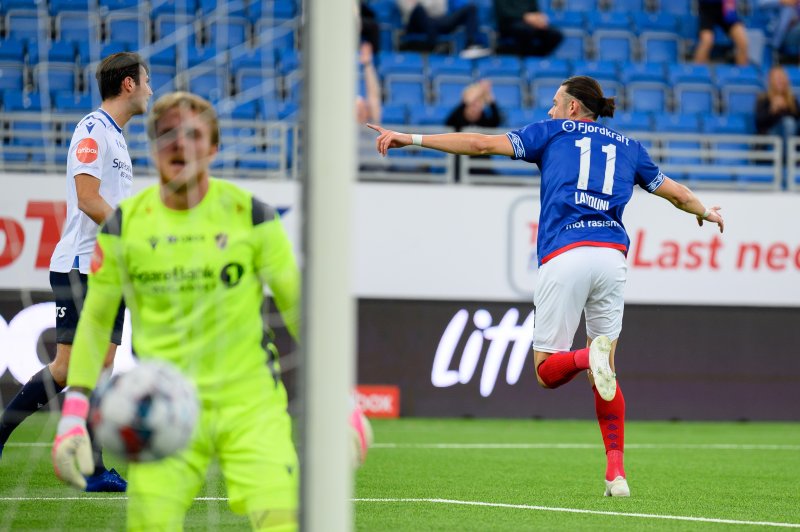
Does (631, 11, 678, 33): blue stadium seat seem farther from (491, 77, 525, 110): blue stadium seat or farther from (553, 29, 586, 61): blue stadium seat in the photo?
(491, 77, 525, 110): blue stadium seat

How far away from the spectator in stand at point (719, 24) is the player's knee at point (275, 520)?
13.4 meters

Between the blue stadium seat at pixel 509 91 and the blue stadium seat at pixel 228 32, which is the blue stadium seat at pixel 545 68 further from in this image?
the blue stadium seat at pixel 228 32

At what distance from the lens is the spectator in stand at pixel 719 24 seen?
52.9 feet

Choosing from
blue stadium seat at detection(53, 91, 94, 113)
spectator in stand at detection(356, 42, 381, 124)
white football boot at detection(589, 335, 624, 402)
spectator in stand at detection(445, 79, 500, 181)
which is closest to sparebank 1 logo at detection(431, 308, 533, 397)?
spectator in stand at detection(445, 79, 500, 181)

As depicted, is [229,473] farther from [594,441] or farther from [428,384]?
[428,384]

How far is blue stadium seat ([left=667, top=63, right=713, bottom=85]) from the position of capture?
617 inches

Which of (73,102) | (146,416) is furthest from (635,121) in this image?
(146,416)

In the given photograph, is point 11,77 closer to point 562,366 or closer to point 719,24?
point 562,366

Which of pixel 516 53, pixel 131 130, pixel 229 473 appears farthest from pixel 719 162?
pixel 229 473

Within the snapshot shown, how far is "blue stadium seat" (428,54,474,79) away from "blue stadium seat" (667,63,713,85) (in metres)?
2.56

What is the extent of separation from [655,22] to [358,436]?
45.6 ft

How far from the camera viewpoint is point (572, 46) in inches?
640

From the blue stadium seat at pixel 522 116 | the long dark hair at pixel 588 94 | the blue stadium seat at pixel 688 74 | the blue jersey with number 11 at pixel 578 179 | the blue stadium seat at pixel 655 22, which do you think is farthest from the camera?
the blue stadium seat at pixel 655 22

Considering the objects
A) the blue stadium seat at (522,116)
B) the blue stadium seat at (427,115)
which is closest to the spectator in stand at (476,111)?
the blue stadium seat at (427,115)
